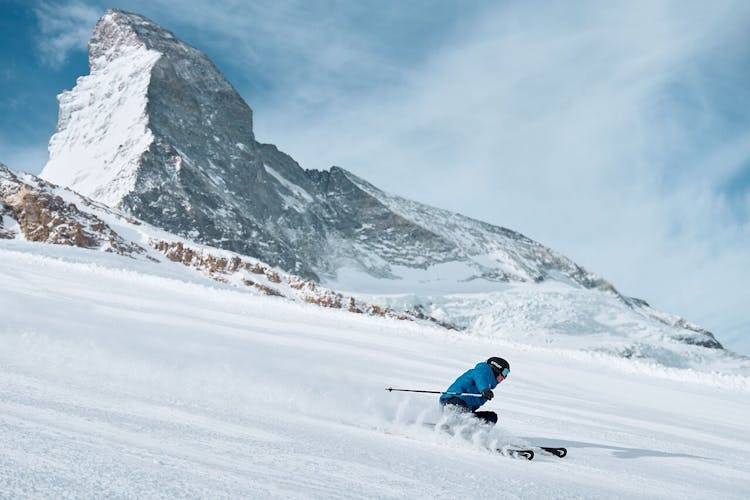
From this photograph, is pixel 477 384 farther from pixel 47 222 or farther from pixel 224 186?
pixel 224 186

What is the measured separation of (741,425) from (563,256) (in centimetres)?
16588

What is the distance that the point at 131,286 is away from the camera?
61.8ft

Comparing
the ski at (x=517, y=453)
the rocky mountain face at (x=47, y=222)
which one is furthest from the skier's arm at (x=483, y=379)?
the rocky mountain face at (x=47, y=222)

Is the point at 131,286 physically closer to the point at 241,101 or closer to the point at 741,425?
the point at 741,425

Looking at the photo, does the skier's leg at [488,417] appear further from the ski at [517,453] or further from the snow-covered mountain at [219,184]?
the snow-covered mountain at [219,184]

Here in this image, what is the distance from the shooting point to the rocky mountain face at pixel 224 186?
97938mm

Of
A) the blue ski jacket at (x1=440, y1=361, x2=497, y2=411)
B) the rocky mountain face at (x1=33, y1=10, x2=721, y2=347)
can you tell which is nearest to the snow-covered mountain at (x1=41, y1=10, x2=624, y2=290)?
the rocky mountain face at (x1=33, y1=10, x2=721, y2=347)

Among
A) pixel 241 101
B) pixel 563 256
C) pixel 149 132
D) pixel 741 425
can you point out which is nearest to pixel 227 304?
pixel 741 425

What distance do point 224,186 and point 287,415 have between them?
121 meters

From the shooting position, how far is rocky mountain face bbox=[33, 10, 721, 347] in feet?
321

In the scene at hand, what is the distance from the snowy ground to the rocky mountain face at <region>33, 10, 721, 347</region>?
81816 millimetres

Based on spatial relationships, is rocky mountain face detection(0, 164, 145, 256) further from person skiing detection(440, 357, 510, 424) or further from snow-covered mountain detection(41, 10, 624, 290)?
snow-covered mountain detection(41, 10, 624, 290)

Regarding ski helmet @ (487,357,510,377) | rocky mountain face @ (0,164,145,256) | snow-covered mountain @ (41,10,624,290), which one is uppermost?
snow-covered mountain @ (41,10,624,290)

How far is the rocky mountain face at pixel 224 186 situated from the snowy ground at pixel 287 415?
268 ft
